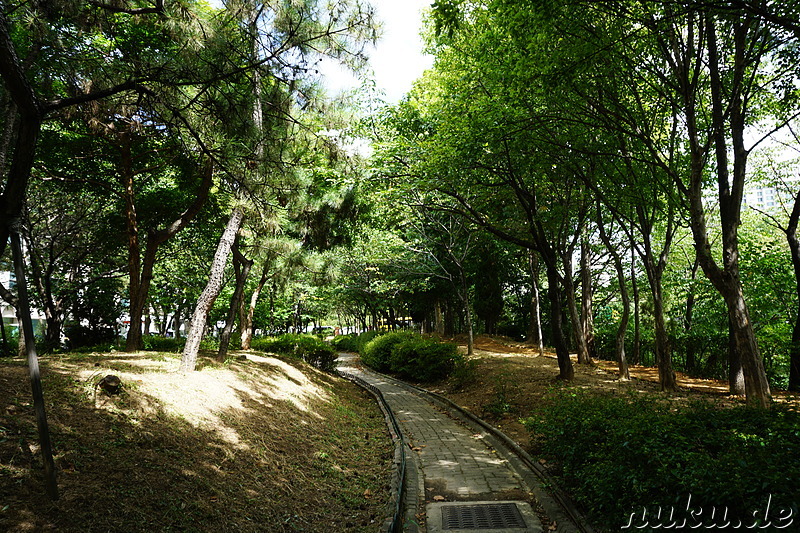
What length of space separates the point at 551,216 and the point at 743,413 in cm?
922

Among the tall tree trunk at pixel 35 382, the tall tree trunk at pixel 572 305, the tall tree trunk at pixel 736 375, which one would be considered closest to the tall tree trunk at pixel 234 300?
the tall tree trunk at pixel 35 382

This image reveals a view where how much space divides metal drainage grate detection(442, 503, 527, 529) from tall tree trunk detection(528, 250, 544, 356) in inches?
518

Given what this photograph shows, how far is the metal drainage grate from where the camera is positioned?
469 centimetres

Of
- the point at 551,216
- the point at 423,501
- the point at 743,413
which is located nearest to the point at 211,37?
the point at 423,501

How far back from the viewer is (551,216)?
13.1m

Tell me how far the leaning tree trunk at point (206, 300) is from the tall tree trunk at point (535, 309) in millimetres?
12074

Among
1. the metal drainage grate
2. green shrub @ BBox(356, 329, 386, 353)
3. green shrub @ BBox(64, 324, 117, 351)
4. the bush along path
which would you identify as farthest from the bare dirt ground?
green shrub @ BBox(64, 324, 117, 351)

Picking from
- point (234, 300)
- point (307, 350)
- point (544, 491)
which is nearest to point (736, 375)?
point (544, 491)

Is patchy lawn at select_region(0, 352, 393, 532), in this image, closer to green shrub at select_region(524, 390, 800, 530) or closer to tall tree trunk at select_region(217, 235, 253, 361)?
tall tree trunk at select_region(217, 235, 253, 361)

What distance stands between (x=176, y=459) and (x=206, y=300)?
14.5 feet

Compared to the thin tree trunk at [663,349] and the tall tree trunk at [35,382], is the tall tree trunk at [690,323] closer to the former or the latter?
the thin tree trunk at [663,349]

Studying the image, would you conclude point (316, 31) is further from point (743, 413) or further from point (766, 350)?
point (766, 350)

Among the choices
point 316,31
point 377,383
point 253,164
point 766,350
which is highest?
point 316,31

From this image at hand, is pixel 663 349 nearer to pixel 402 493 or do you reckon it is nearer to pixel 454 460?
pixel 454 460
